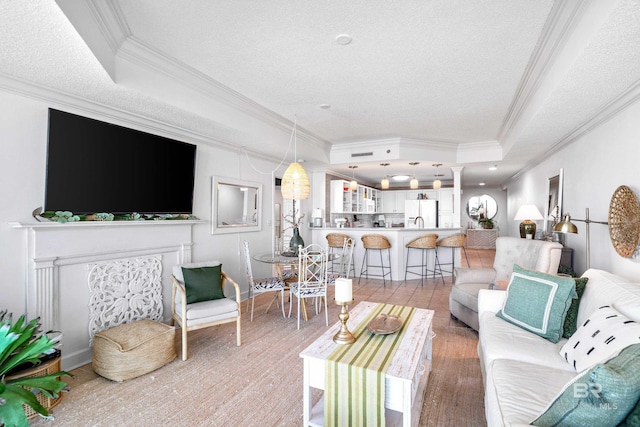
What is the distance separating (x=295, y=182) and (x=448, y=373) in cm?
269

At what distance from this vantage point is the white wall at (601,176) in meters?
2.63

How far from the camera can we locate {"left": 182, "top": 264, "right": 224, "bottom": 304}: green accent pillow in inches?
125

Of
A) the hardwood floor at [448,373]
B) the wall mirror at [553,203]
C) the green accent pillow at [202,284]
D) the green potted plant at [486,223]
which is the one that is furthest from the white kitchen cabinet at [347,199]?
the green potted plant at [486,223]

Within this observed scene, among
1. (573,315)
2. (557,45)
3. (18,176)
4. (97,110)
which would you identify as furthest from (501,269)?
(18,176)

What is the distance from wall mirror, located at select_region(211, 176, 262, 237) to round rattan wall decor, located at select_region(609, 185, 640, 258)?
14.6 feet

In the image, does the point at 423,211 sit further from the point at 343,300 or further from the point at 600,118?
the point at 343,300

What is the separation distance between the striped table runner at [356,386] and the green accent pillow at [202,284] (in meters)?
1.84

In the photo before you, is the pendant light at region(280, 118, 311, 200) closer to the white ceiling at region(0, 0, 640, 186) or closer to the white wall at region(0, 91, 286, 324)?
the white ceiling at region(0, 0, 640, 186)

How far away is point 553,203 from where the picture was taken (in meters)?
4.79

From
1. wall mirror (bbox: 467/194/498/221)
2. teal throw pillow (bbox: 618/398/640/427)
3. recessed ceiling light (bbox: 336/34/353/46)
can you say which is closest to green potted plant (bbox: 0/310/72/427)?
teal throw pillow (bbox: 618/398/640/427)

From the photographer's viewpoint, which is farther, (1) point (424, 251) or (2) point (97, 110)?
(1) point (424, 251)

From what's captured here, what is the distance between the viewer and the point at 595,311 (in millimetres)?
1891

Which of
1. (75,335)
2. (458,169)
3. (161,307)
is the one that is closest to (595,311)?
(161,307)

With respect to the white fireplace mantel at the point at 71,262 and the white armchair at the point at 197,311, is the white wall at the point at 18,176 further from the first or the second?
the white armchair at the point at 197,311
